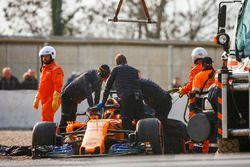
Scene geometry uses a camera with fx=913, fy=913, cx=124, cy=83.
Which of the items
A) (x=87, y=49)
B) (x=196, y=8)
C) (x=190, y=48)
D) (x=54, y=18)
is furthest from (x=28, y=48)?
(x=196, y=8)

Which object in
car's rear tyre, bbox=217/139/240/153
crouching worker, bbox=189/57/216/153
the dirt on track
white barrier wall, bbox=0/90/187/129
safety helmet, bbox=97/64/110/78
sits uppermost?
safety helmet, bbox=97/64/110/78

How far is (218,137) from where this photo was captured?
11664mm

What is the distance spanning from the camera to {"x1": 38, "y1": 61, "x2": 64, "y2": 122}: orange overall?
16.8m

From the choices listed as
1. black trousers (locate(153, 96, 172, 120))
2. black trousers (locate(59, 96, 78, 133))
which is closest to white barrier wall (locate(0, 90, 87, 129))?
black trousers (locate(59, 96, 78, 133))

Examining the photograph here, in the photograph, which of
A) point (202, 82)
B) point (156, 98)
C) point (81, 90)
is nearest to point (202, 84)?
point (202, 82)

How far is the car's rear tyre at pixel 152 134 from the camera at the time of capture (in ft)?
42.5

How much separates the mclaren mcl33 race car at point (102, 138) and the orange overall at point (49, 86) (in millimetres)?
2478

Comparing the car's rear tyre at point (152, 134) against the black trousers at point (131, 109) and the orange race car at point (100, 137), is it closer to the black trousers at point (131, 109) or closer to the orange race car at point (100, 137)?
the orange race car at point (100, 137)

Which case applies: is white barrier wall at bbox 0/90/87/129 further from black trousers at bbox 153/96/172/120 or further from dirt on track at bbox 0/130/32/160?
black trousers at bbox 153/96/172/120

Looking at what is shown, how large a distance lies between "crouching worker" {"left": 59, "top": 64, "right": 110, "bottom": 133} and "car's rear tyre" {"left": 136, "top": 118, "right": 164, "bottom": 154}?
2462 mm

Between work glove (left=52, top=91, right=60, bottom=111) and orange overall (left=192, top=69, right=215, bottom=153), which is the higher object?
orange overall (left=192, top=69, right=215, bottom=153)

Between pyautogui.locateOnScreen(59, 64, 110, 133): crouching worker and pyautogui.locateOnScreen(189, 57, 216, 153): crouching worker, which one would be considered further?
pyautogui.locateOnScreen(59, 64, 110, 133): crouching worker

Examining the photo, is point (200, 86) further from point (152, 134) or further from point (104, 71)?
point (152, 134)

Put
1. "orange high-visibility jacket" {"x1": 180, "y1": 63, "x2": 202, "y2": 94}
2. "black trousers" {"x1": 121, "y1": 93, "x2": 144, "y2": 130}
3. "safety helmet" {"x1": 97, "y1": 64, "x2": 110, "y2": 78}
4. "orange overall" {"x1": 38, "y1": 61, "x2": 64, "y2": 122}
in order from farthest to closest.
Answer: "orange overall" {"x1": 38, "y1": 61, "x2": 64, "y2": 122} → "orange high-visibility jacket" {"x1": 180, "y1": 63, "x2": 202, "y2": 94} → "safety helmet" {"x1": 97, "y1": 64, "x2": 110, "y2": 78} → "black trousers" {"x1": 121, "y1": 93, "x2": 144, "y2": 130}
